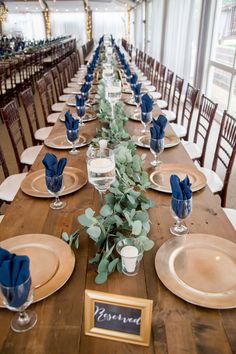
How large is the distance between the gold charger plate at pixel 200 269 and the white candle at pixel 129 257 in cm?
9

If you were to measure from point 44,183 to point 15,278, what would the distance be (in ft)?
2.81

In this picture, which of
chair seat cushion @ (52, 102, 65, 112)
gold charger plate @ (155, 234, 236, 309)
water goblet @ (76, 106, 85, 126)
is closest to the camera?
gold charger plate @ (155, 234, 236, 309)

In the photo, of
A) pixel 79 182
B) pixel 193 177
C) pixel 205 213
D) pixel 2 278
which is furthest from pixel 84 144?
pixel 2 278

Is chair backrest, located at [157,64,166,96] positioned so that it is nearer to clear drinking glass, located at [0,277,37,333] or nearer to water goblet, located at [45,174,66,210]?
water goblet, located at [45,174,66,210]

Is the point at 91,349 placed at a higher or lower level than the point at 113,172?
lower

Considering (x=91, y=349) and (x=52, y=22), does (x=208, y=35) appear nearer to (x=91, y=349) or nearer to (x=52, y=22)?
(x=91, y=349)

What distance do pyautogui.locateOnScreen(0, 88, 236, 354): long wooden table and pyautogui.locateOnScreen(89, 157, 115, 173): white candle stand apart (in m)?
0.22

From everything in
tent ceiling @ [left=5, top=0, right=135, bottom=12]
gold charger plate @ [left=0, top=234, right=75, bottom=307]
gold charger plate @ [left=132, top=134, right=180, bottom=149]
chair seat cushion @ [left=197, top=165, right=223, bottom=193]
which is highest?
tent ceiling @ [left=5, top=0, right=135, bottom=12]

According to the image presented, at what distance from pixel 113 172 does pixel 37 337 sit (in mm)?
703

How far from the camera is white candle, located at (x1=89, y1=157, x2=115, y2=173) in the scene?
1.31 metres

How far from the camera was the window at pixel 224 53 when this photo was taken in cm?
497

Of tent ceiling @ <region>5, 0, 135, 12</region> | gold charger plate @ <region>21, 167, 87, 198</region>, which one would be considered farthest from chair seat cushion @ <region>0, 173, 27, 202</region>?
tent ceiling @ <region>5, 0, 135, 12</region>

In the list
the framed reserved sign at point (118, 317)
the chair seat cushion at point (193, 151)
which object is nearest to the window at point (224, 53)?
the chair seat cushion at point (193, 151)

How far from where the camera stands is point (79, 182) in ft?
5.21
